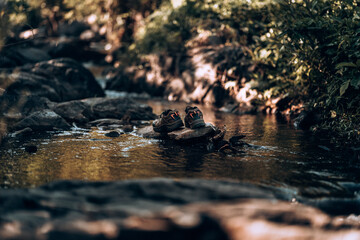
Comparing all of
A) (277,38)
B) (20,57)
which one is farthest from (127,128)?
(20,57)

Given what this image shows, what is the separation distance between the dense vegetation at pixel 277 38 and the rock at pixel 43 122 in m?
2.20

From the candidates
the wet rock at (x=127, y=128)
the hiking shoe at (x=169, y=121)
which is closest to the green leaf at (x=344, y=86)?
the hiking shoe at (x=169, y=121)

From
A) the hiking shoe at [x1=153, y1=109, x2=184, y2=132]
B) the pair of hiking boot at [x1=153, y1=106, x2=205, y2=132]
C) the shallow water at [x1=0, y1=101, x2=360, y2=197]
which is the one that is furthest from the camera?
the hiking shoe at [x1=153, y1=109, x2=184, y2=132]

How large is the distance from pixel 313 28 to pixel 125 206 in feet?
25.6

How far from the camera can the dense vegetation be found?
9516 millimetres

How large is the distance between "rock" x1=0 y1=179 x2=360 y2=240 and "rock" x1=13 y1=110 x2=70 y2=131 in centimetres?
606

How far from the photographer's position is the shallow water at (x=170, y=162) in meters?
6.08

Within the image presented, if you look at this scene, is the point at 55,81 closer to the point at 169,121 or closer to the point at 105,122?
the point at 105,122

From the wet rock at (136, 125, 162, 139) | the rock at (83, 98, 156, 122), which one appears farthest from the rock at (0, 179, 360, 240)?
the rock at (83, 98, 156, 122)

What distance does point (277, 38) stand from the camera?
39.3ft

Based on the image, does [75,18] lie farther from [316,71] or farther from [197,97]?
[316,71]

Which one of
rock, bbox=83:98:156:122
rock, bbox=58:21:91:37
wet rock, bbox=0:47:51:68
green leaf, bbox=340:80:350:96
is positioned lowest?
rock, bbox=83:98:156:122

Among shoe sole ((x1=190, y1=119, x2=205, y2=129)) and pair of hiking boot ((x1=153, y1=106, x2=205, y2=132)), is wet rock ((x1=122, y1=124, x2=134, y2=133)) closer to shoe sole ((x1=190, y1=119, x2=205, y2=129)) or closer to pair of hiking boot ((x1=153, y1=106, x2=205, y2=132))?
pair of hiking boot ((x1=153, y1=106, x2=205, y2=132))

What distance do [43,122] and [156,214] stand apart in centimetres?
751
